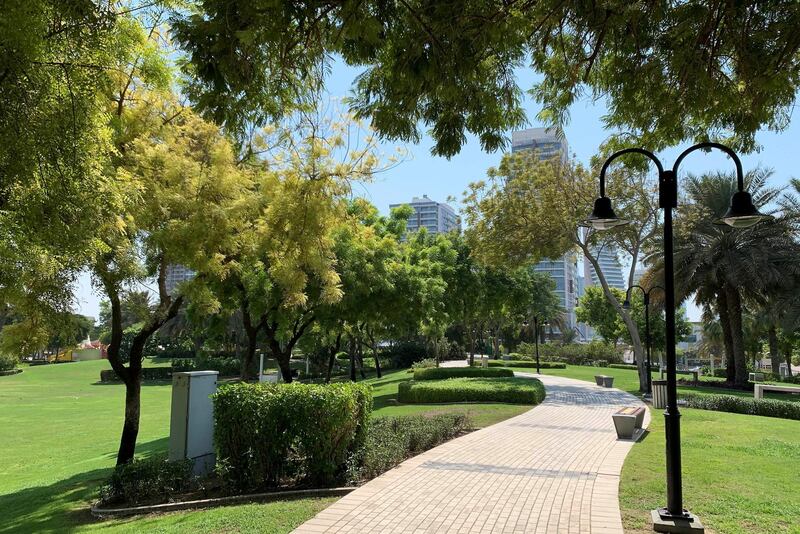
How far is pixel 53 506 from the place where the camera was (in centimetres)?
818

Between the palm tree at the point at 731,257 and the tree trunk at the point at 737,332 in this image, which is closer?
the palm tree at the point at 731,257

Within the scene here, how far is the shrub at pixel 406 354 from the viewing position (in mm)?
52250

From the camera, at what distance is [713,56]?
581 centimetres

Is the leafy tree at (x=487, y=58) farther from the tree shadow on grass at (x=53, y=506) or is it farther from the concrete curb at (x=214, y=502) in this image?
the tree shadow on grass at (x=53, y=506)

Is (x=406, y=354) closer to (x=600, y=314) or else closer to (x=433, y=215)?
(x=433, y=215)

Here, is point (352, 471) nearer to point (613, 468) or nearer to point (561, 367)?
point (613, 468)

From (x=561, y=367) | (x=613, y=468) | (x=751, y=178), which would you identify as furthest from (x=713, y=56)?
(x=561, y=367)

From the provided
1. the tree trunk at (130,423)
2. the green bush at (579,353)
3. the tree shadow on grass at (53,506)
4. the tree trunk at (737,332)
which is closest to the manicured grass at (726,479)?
the tree shadow on grass at (53,506)

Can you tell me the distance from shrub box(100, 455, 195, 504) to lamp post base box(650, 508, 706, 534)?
6.03 m

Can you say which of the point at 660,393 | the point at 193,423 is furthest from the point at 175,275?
the point at 660,393

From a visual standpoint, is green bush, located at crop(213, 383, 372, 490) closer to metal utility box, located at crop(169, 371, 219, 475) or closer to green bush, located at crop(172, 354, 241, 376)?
metal utility box, located at crop(169, 371, 219, 475)

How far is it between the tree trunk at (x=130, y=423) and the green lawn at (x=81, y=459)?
0.65 metres

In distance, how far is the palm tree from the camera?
87.5ft

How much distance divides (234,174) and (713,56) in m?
7.27
